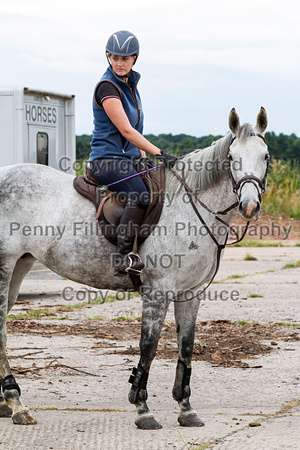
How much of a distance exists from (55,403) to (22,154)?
6844 millimetres

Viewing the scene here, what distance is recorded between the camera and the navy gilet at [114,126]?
5.32 metres

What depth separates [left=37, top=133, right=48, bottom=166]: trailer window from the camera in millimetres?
12133

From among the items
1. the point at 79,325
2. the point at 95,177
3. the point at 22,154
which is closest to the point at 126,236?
the point at 95,177

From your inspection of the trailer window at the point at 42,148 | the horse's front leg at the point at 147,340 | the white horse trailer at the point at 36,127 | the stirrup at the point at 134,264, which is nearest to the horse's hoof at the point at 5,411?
the horse's front leg at the point at 147,340

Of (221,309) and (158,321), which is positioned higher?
(158,321)

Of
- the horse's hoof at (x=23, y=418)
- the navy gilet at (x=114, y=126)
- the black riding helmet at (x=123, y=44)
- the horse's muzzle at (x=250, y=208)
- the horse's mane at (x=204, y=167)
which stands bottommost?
the horse's hoof at (x=23, y=418)

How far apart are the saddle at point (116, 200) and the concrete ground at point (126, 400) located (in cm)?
143

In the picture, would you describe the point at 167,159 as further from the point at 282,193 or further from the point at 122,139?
the point at 282,193

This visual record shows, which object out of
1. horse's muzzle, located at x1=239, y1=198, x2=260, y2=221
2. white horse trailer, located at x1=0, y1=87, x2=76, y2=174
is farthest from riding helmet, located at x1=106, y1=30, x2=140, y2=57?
white horse trailer, located at x1=0, y1=87, x2=76, y2=174

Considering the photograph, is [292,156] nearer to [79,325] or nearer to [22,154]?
[22,154]

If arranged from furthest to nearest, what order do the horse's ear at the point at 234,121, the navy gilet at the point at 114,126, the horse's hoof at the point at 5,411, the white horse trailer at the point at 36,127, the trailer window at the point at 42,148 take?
the trailer window at the point at 42,148 → the white horse trailer at the point at 36,127 → the horse's hoof at the point at 5,411 → the navy gilet at the point at 114,126 → the horse's ear at the point at 234,121

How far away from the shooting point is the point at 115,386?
6051 millimetres

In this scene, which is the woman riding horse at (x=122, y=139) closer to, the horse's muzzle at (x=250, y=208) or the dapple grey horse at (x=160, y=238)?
the dapple grey horse at (x=160, y=238)

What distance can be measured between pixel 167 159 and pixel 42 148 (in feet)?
24.1
